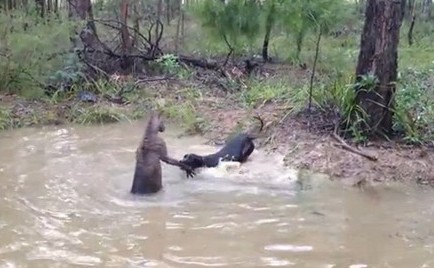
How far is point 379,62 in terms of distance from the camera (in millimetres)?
7770

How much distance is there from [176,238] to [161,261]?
0.49 m

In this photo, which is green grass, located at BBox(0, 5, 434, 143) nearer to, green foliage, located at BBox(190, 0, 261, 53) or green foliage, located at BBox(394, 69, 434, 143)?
green foliage, located at BBox(394, 69, 434, 143)

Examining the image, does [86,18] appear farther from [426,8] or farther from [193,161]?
[426,8]

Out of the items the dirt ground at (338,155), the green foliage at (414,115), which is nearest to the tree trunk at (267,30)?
the green foliage at (414,115)

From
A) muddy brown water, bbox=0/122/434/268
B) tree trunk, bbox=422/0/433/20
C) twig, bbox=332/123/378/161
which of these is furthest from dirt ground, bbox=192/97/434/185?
tree trunk, bbox=422/0/433/20

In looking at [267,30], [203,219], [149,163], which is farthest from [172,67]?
[203,219]

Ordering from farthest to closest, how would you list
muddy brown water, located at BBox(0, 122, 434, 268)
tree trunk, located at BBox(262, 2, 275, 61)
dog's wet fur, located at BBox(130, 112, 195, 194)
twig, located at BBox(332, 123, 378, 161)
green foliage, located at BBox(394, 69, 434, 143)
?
tree trunk, located at BBox(262, 2, 275, 61) < green foliage, located at BBox(394, 69, 434, 143) < twig, located at BBox(332, 123, 378, 161) < dog's wet fur, located at BBox(130, 112, 195, 194) < muddy brown water, located at BBox(0, 122, 434, 268)

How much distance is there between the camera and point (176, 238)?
521cm

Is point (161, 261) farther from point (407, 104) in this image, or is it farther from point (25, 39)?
point (25, 39)

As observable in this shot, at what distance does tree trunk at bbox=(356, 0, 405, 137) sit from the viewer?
25.3 ft

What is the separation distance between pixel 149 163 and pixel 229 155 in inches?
53.5

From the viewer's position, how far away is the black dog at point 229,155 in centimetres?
716

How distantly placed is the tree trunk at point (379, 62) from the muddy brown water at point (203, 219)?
1.26 meters

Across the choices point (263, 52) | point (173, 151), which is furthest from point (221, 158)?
point (263, 52)
